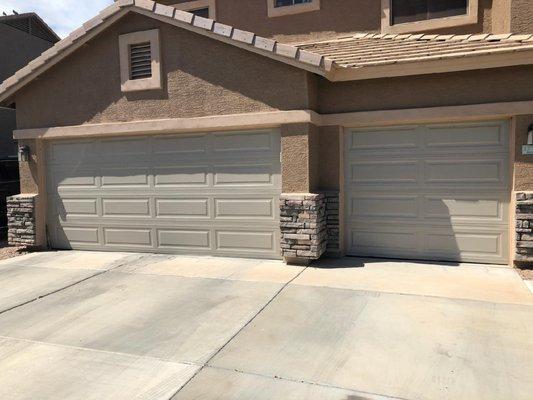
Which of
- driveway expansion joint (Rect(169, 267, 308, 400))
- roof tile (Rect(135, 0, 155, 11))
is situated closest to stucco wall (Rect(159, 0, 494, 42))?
roof tile (Rect(135, 0, 155, 11))

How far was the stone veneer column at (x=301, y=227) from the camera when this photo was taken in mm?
7119

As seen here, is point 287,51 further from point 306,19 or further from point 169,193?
point 169,193

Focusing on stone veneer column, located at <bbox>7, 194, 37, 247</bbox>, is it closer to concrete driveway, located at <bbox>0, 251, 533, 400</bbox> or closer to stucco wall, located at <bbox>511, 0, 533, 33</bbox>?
concrete driveway, located at <bbox>0, 251, 533, 400</bbox>

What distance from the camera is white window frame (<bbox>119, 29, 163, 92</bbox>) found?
803 cm

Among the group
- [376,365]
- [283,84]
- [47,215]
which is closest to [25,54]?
[47,215]

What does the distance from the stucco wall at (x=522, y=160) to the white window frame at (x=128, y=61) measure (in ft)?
19.4

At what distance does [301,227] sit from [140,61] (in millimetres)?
4318

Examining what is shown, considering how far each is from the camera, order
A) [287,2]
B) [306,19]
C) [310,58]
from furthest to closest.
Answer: [287,2] < [306,19] < [310,58]

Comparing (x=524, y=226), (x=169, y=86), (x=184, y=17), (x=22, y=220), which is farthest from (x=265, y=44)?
(x=22, y=220)

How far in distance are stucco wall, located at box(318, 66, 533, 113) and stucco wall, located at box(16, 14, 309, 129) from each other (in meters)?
0.74

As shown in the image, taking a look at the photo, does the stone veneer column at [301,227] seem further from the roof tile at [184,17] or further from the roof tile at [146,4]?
the roof tile at [146,4]

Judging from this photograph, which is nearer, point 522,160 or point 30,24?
point 522,160

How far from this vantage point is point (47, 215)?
9.29m

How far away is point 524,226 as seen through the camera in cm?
661
